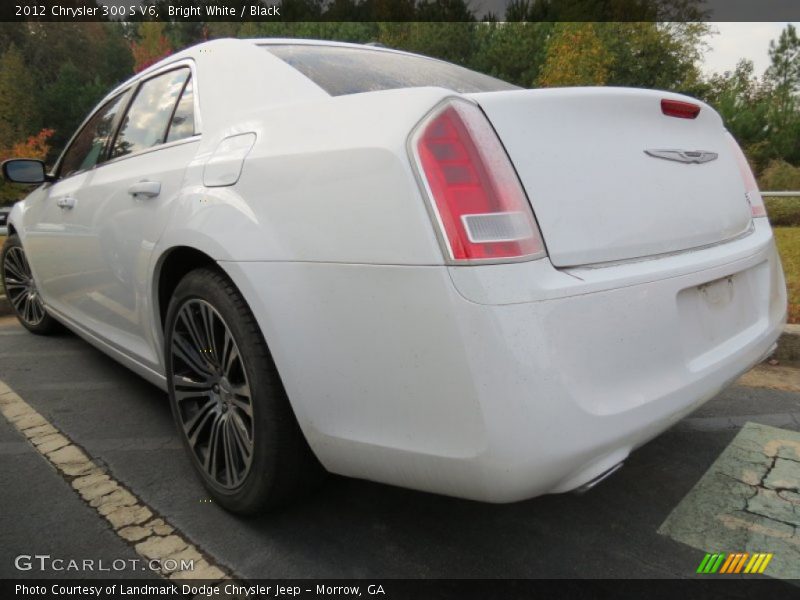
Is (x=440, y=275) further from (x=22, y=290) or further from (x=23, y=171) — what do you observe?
(x=22, y=290)

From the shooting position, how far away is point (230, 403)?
1.87 metres

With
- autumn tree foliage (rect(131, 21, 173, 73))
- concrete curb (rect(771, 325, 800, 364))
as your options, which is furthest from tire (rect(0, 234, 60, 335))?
autumn tree foliage (rect(131, 21, 173, 73))

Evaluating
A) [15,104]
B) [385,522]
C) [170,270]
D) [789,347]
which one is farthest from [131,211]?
[15,104]

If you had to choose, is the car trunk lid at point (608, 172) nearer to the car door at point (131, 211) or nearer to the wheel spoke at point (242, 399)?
the wheel spoke at point (242, 399)

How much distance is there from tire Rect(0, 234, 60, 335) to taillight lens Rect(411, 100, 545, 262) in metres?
3.65

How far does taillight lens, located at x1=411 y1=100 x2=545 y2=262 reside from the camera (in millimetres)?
1295

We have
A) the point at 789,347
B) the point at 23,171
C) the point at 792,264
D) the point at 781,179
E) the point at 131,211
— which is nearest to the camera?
the point at 131,211

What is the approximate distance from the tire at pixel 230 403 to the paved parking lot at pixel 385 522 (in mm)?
147

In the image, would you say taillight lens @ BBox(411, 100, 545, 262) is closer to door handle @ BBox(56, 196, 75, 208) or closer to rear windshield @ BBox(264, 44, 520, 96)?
rear windshield @ BBox(264, 44, 520, 96)

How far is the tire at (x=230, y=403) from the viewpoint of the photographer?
1.68 metres

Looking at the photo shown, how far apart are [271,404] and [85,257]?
5.48 feet

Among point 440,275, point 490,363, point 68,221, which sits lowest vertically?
point 68,221

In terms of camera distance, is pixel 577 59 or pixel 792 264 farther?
pixel 577 59

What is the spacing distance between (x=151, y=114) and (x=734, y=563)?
106 inches
